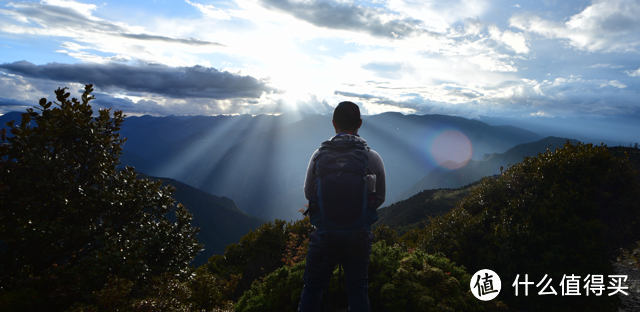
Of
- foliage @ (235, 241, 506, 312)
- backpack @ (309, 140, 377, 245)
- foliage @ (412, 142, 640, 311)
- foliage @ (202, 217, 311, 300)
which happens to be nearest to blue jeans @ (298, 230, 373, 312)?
backpack @ (309, 140, 377, 245)

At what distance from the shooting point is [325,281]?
3387mm

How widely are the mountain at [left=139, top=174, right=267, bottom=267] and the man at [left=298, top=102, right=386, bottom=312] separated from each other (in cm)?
17340

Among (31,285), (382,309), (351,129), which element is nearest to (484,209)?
(382,309)

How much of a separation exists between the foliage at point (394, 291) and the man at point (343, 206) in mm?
1602

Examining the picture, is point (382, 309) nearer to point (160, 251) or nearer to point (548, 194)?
point (160, 251)

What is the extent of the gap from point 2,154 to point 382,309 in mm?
6673

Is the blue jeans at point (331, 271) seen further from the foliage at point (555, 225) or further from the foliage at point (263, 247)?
the foliage at point (263, 247)

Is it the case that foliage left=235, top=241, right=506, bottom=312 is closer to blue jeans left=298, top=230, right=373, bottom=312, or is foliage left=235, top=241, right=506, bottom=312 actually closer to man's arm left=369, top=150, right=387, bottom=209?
blue jeans left=298, top=230, right=373, bottom=312

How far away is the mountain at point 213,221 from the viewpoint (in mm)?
166750

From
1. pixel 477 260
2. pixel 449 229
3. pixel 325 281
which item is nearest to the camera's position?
pixel 325 281

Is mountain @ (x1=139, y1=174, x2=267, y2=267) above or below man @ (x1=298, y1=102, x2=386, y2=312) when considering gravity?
below

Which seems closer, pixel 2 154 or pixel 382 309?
pixel 2 154

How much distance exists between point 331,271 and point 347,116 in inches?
75.8

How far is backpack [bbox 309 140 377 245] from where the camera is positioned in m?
3.12
